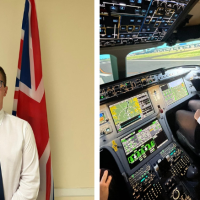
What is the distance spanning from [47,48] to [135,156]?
1147 millimetres

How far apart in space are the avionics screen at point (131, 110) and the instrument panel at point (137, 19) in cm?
30

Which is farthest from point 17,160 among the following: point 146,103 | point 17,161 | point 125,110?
point 146,103

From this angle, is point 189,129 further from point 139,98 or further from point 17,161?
point 17,161

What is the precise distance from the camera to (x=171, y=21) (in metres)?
0.83

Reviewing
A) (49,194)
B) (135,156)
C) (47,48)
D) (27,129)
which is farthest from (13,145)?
(47,48)

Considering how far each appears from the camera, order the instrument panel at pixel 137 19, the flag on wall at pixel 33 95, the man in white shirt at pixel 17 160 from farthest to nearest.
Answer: the flag on wall at pixel 33 95
the man in white shirt at pixel 17 160
the instrument panel at pixel 137 19

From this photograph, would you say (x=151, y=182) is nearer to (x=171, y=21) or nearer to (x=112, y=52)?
(x=112, y=52)

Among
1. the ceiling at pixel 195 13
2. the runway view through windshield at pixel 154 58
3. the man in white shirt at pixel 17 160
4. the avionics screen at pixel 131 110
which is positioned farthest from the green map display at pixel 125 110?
the man in white shirt at pixel 17 160

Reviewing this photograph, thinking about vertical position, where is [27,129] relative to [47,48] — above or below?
below

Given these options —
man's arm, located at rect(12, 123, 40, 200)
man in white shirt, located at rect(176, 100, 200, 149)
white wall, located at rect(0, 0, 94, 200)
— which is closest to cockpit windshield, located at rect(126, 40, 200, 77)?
man in white shirt, located at rect(176, 100, 200, 149)

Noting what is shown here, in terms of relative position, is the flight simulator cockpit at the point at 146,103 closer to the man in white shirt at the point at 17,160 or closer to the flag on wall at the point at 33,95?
the man in white shirt at the point at 17,160

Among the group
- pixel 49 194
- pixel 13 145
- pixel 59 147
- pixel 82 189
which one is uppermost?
pixel 13 145

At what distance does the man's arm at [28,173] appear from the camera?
101 cm

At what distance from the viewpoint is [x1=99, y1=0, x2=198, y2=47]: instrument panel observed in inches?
31.0
